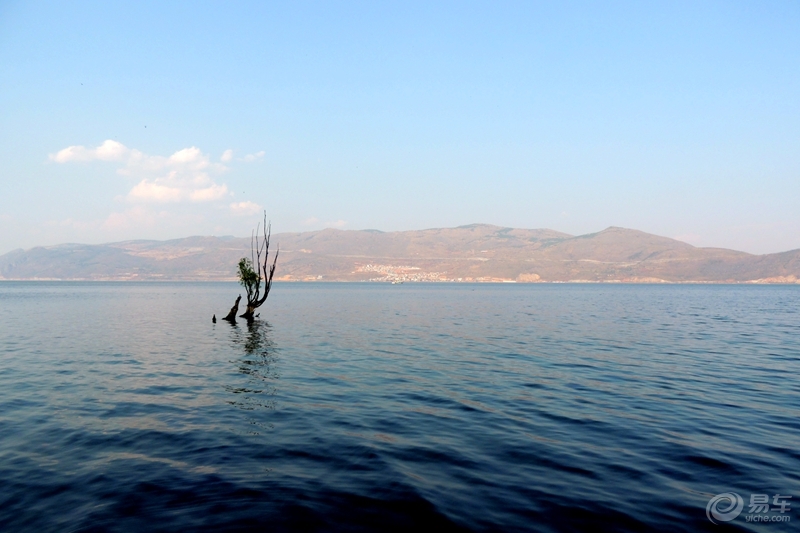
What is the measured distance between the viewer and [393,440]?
15.9m

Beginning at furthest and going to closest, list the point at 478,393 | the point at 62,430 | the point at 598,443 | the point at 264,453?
the point at 478,393, the point at 62,430, the point at 598,443, the point at 264,453

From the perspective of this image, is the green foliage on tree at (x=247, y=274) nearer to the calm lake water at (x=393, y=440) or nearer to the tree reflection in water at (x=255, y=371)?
the tree reflection in water at (x=255, y=371)

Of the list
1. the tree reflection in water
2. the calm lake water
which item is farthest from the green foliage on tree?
the calm lake water

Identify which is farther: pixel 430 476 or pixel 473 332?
pixel 473 332

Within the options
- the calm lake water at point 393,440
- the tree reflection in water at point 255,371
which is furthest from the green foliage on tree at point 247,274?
the calm lake water at point 393,440

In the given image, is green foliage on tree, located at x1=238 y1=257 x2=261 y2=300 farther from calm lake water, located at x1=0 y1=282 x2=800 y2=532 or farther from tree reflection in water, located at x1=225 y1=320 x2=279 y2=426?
calm lake water, located at x1=0 y1=282 x2=800 y2=532

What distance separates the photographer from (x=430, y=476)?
42.0 ft

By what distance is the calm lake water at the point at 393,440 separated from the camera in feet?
35.6

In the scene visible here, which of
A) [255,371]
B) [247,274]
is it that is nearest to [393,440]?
[255,371]

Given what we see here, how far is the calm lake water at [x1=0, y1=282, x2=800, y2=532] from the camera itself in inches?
427

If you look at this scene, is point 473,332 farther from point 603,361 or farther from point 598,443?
point 598,443

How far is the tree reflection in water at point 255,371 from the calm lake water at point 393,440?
0.69 feet

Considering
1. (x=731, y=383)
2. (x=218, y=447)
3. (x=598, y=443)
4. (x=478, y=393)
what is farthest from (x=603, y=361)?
(x=218, y=447)

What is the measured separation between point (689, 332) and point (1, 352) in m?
59.9
